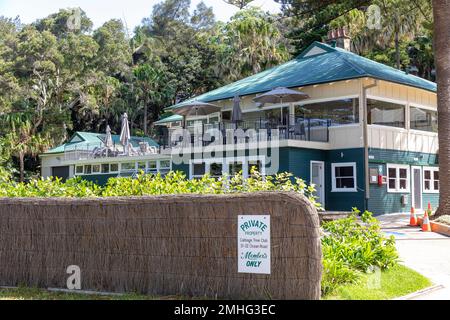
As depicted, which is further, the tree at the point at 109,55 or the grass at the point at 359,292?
the tree at the point at 109,55

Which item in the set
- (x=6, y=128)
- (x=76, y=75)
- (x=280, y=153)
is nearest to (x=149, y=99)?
(x=76, y=75)

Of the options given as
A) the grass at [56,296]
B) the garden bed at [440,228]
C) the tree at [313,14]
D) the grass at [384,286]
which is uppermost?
the tree at [313,14]

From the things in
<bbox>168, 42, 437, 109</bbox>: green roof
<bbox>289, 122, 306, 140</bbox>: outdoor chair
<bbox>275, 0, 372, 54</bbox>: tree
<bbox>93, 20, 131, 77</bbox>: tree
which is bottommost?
<bbox>289, 122, 306, 140</bbox>: outdoor chair

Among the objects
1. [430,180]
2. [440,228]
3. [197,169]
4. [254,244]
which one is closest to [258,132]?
[197,169]

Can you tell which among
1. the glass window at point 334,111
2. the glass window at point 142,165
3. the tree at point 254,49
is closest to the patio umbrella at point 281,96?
the glass window at point 334,111

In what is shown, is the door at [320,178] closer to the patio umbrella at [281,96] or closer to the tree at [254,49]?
the patio umbrella at [281,96]

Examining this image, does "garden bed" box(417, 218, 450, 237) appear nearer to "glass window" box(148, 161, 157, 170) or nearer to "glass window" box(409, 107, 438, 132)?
"glass window" box(409, 107, 438, 132)

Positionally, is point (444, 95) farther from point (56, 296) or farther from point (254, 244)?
point (56, 296)

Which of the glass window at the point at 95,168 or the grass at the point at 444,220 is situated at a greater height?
the glass window at the point at 95,168

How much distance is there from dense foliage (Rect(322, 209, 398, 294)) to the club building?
1198 centimetres

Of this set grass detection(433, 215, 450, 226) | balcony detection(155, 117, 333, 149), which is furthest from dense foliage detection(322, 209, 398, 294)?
→ balcony detection(155, 117, 333, 149)

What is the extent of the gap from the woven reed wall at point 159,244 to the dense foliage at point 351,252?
35.8 inches

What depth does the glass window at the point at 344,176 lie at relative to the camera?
23655 millimetres

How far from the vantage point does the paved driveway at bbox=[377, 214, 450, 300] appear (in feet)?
31.9
